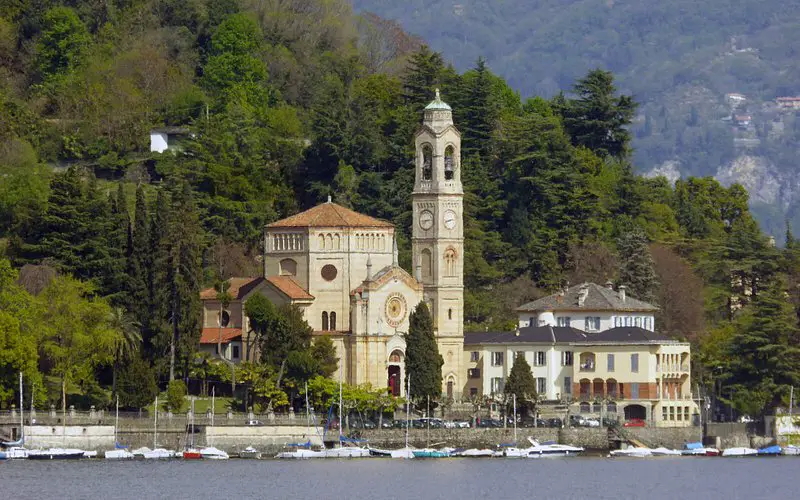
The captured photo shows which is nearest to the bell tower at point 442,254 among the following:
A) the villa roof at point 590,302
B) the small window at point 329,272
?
the small window at point 329,272

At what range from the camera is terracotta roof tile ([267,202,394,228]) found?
11944cm

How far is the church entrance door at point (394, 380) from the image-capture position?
117250 mm

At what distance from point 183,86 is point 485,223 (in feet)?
87.2

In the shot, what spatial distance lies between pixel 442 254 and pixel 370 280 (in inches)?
172

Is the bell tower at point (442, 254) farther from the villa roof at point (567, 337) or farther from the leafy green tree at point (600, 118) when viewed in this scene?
the leafy green tree at point (600, 118)

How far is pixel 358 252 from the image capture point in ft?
393

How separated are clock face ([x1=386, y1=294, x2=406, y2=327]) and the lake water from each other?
1095cm

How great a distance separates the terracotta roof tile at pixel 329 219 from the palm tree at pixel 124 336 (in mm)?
11999

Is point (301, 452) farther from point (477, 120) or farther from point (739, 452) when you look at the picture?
point (477, 120)

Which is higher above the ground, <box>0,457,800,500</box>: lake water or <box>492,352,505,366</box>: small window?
<box>492,352,505,366</box>: small window

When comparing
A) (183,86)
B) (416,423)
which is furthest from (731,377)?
(183,86)

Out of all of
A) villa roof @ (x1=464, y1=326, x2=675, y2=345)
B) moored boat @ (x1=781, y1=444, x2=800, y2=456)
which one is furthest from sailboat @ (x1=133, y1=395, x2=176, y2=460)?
moored boat @ (x1=781, y1=444, x2=800, y2=456)

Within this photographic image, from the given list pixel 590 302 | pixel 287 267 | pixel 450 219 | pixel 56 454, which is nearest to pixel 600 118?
pixel 590 302

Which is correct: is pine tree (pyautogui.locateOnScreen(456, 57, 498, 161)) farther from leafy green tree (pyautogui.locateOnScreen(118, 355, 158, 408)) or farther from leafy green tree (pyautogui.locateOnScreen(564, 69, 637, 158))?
leafy green tree (pyautogui.locateOnScreen(118, 355, 158, 408))
